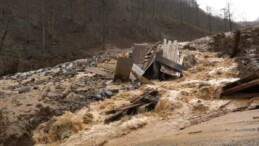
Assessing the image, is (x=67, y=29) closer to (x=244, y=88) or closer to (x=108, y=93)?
(x=108, y=93)

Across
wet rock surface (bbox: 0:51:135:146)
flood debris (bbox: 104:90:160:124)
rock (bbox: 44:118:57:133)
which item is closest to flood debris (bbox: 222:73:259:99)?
flood debris (bbox: 104:90:160:124)

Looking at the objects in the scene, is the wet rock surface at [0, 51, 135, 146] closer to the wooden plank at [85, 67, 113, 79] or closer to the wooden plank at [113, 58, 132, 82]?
the wooden plank at [85, 67, 113, 79]

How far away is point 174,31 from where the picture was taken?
59.9 m

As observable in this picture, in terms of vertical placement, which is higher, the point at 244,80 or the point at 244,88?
the point at 244,80

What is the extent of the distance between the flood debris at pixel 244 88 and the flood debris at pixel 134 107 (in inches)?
71.4

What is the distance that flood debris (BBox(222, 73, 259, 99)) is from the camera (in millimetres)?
9500

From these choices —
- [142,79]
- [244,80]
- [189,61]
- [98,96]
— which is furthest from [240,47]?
[98,96]

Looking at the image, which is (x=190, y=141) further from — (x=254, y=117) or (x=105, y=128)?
(x=105, y=128)

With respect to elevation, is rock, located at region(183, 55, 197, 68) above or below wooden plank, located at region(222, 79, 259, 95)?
above

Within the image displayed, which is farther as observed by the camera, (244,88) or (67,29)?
(67,29)

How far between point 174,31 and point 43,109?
167 feet

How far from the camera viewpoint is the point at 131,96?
10930 millimetres

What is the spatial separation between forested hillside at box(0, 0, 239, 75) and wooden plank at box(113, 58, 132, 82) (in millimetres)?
9513

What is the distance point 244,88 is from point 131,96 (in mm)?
3033
